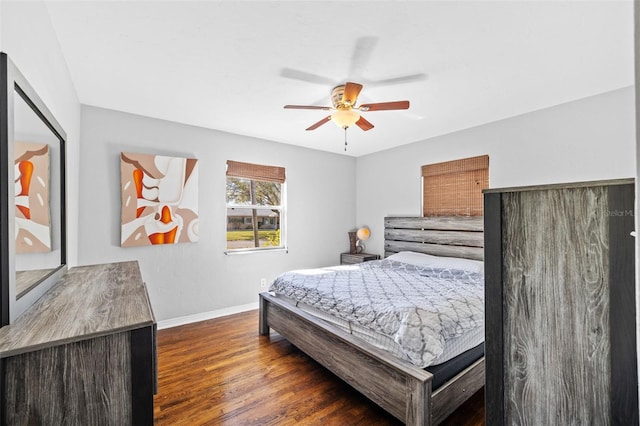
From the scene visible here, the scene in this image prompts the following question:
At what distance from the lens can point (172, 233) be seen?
3.33 m

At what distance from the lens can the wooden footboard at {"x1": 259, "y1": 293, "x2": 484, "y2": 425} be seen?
1.61 m

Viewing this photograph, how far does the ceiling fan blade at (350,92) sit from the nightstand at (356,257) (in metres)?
2.79

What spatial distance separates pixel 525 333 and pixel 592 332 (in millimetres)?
169

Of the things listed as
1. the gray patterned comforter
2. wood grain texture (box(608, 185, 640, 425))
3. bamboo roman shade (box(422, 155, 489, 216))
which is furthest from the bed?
wood grain texture (box(608, 185, 640, 425))

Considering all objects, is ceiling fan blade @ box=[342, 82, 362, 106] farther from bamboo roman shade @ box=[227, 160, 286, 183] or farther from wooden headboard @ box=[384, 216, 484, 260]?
wooden headboard @ box=[384, 216, 484, 260]

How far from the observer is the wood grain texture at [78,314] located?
0.81 meters

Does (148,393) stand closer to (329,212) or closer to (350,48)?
(350,48)

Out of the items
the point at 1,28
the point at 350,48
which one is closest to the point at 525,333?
the point at 350,48

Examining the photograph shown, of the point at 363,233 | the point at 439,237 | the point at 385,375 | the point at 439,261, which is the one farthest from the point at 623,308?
the point at 363,233

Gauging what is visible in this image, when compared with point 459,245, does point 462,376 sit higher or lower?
lower

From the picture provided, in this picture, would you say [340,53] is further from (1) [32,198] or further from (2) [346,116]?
(1) [32,198]

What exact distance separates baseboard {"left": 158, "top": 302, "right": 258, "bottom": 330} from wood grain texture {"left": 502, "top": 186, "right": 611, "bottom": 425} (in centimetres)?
337

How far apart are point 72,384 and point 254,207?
3368 mm

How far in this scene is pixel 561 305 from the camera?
2.80 feet
